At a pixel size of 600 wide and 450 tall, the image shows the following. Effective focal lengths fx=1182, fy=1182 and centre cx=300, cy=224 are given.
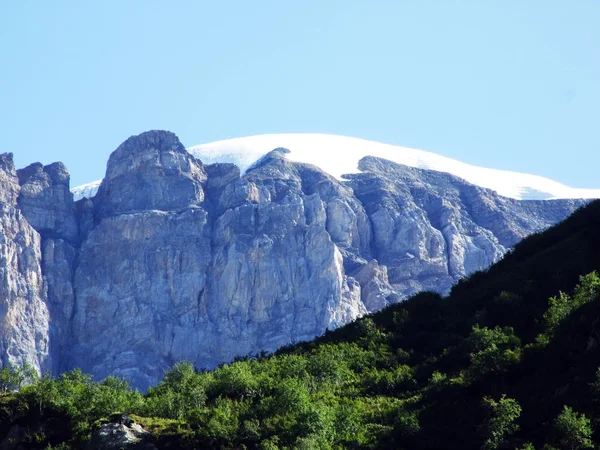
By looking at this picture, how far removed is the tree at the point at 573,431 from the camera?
64.9 metres

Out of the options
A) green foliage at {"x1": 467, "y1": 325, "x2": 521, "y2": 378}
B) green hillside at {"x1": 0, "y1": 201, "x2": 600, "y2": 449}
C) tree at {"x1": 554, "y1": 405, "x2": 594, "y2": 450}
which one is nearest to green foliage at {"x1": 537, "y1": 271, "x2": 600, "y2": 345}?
green hillside at {"x1": 0, "y1": 201, "x2": 600, "y2": 449}

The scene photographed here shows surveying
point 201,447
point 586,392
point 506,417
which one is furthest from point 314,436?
point 586,392

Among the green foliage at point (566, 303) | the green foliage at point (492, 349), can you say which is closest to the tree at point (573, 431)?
the green foliage at point (492, 349)

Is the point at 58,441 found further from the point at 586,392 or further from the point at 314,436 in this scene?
the point at 586,392

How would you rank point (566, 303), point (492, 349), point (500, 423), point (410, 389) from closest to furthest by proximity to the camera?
point (500, 423) < point (492, 349) < point (410, 389) < point (566, 303)

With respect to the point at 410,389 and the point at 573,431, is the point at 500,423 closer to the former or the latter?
the point at 573,431

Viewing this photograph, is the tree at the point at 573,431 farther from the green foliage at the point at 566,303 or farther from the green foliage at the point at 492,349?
the green foliage at the point at 566,303

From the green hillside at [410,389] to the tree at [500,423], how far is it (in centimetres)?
9

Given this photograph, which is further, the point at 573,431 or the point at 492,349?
the point at 492,349

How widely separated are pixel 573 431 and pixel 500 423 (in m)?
6.19

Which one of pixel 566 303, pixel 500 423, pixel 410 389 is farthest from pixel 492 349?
pixel 500 423

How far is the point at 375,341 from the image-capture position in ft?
335

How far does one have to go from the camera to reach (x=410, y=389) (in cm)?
8600

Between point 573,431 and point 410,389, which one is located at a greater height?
point 410,389
